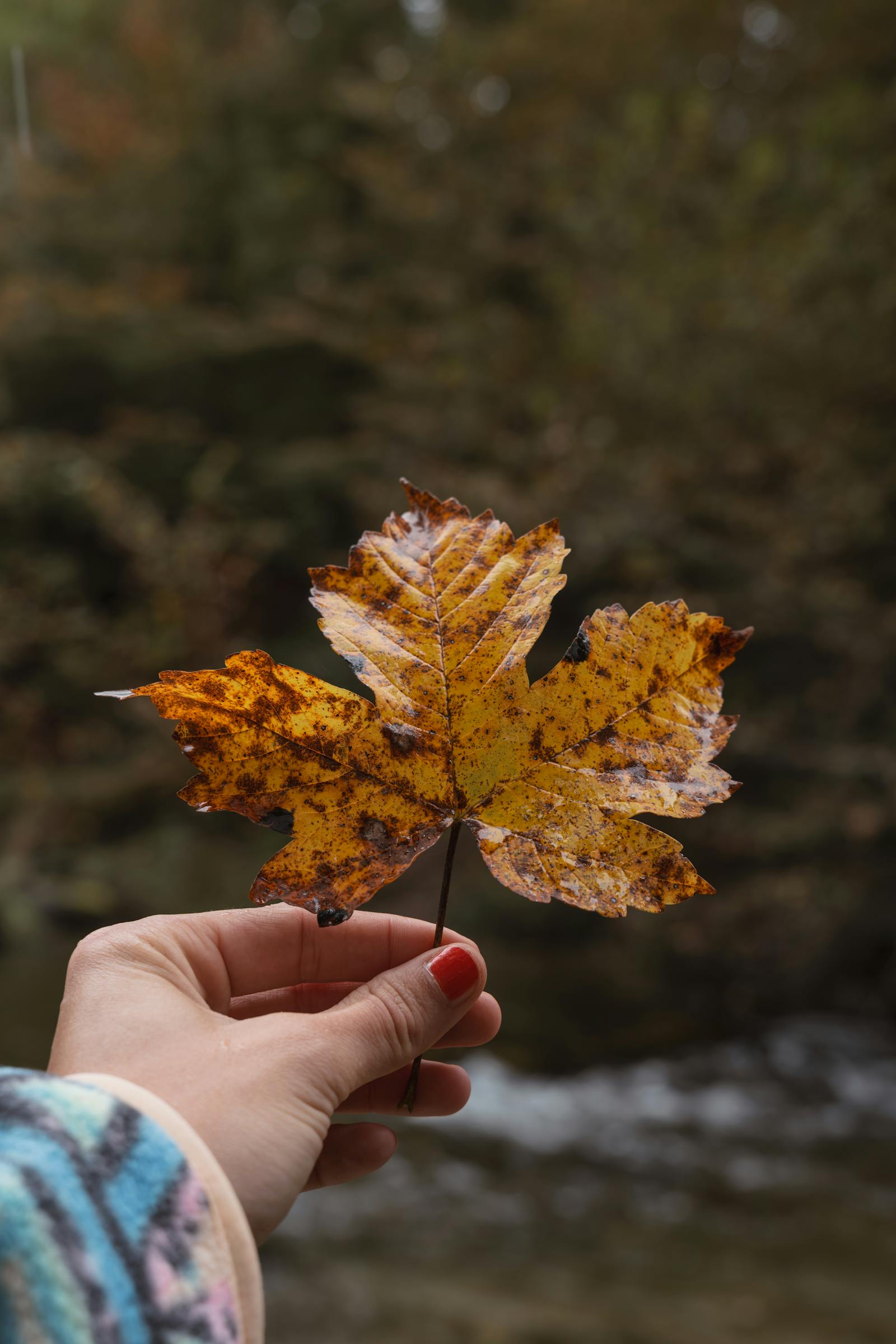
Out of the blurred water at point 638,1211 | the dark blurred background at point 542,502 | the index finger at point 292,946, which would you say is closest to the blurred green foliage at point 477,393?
the dark blurred background at point 542,502

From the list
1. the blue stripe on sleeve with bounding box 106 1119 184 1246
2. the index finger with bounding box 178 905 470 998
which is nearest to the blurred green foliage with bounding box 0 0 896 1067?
the index finger with bounding box 178 905 470 998

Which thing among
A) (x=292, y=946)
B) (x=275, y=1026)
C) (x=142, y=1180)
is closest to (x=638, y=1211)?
(x=292, y=946)

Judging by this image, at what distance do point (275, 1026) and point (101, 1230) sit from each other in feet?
0.62

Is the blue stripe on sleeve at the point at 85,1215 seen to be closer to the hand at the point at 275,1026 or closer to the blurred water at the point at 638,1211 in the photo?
the hand at the point at 275,1026

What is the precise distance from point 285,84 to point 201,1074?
6229 millimetres

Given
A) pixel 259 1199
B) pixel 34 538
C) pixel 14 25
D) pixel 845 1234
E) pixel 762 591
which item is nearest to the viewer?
pixel 259 1199

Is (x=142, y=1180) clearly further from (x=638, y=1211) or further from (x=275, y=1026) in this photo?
Result: (x=638, y=1211)

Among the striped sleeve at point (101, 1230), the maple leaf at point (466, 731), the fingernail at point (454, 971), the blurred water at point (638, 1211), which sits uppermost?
the maple leaf at point (466, 731)

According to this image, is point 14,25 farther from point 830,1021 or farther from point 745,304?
point 830,1021

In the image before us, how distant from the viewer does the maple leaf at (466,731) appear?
62 centimetres

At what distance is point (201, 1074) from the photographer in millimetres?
613

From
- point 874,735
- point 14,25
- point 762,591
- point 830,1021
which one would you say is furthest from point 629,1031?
point 14,25

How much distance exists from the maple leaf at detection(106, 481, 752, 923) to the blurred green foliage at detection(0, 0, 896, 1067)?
2.70 m

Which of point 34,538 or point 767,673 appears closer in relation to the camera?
point 767,673
